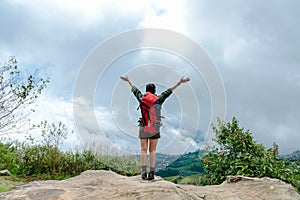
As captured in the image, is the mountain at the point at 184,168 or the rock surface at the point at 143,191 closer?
the rock surface at the point at 143,191

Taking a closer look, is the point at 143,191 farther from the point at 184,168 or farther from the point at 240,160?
the point at 184,168

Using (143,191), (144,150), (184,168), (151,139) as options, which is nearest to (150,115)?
(151,139)

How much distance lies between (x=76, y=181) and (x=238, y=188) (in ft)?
8.37

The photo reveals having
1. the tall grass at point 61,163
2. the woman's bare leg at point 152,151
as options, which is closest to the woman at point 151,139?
the woman's bare leg at point 152,151

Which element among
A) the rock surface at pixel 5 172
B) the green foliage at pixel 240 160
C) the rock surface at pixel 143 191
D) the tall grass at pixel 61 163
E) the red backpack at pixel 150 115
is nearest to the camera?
the rock surface at pixel 143 191

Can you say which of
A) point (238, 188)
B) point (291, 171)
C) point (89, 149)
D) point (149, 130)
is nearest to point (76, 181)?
point (149, 130)

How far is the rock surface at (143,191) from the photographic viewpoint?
14.9 ft

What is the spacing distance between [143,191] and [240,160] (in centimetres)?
537

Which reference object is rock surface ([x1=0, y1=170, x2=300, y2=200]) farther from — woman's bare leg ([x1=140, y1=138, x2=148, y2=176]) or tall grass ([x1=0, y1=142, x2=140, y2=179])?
tall grass ([x1=0, y1=142, x2=140, y2=179])

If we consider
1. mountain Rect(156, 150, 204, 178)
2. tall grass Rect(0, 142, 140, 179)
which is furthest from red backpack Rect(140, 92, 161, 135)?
tall grass Rect(0, 142, 140, 179)

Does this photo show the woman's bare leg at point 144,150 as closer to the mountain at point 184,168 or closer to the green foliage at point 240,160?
the green foliage at point 240,160

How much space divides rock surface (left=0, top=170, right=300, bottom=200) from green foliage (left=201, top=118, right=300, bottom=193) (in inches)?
121

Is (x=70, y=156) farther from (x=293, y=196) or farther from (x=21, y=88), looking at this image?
(x=293, y=196)

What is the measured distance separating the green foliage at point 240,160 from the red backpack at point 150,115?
4.06 m
